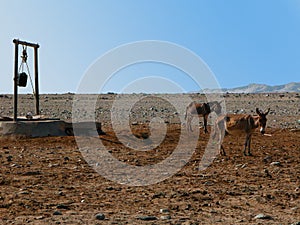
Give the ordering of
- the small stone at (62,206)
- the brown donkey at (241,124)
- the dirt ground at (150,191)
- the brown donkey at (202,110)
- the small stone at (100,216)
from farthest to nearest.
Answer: the brown donkey at (202,110) < the brown donkey at (241,124) < the small stone at (62,206) < the dirt ground at (150,191) < the small stone at (100,216)

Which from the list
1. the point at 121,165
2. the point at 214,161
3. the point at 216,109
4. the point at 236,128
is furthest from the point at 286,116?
the point at 121,165

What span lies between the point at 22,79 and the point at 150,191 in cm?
994

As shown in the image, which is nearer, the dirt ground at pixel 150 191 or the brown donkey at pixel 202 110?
the dirt ground at pixel 150 191

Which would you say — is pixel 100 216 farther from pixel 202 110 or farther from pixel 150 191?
pixel 202 110

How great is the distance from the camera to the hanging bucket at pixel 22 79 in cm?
1764

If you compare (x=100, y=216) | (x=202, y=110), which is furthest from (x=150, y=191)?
(x=202, y=110)

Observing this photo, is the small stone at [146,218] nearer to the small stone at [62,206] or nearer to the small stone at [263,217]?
the small stone at [62,206]

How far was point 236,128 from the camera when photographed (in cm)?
1522

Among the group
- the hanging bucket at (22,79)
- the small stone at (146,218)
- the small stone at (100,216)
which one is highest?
the hanging bucket at (22,79)

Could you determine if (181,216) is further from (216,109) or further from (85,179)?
(216,109)

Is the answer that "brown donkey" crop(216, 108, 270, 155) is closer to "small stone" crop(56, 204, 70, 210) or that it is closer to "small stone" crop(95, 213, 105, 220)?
"small stone" crop(56, 204, 70, 210)

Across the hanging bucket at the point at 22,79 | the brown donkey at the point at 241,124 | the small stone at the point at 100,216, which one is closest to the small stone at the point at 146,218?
the small stone at the point at 100,216

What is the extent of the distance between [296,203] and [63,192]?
4.13 m

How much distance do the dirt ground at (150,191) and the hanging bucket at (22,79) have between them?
348cm
